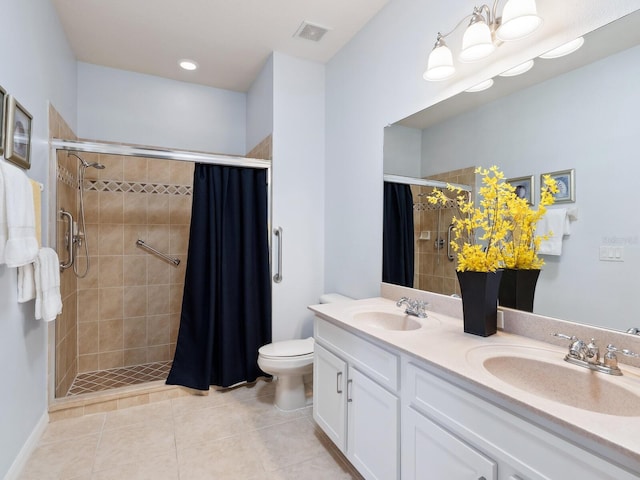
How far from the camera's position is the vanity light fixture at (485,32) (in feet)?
4.23

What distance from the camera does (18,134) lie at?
167 centimetres

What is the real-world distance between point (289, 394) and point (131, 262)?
1.95m

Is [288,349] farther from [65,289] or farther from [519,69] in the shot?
[519,69]

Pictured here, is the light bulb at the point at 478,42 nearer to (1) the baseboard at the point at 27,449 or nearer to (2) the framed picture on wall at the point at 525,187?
(2) the framed picture on wall at the point at 525,187

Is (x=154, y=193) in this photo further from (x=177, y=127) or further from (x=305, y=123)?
(x=305, y=123)

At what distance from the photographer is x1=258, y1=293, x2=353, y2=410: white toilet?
226 centimetres

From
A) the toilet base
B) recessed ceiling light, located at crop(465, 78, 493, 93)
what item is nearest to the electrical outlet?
recessed ceiling light, located at crop(465, 78, 493, 93)

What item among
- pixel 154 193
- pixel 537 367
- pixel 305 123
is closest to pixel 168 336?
pixel 154 193

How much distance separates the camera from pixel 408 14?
1994 millimetres

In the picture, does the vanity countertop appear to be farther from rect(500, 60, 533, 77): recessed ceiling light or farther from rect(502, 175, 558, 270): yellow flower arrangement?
rect(500, 60, 533, 77): recessed ceiling light

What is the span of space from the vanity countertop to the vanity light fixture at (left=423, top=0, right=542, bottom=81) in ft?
3.97

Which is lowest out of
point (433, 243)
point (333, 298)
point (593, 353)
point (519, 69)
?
point (333, 298)

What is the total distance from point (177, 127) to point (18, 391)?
2.47 m

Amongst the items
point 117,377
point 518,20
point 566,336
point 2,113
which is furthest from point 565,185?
point 117,377
